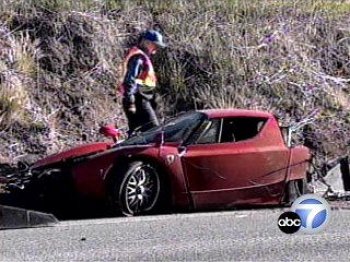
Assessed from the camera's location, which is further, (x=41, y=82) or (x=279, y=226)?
(x=41, y=82)

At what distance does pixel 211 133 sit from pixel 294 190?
1.16 meters

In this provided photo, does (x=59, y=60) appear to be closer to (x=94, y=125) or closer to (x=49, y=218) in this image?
(x=94, y=125)

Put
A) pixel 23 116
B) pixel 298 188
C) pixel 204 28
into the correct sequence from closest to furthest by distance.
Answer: pixel 298 188
pixel 23 116
pixel 204 28

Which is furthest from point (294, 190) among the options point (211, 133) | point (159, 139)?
point (159, 139)

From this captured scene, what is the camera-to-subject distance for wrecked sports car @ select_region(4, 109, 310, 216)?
1125 cm

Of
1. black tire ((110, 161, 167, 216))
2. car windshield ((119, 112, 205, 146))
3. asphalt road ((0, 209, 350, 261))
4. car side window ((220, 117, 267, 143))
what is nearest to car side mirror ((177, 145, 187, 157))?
car windshield ((119, 112, 205, 146))

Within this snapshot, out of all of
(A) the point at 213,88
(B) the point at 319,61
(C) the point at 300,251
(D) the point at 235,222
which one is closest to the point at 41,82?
(A) the point at 213,88

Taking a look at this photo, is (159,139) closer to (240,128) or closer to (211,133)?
(211,133)

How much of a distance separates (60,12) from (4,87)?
206 cm

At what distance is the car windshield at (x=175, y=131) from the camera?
1176 centimetres

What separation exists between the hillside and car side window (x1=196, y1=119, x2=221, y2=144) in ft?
12.3

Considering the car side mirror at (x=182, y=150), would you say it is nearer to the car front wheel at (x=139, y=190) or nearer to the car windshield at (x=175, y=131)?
the car windshield at (x=175, y=131)

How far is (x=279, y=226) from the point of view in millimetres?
10336

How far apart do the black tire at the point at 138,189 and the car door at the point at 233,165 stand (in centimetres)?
36
